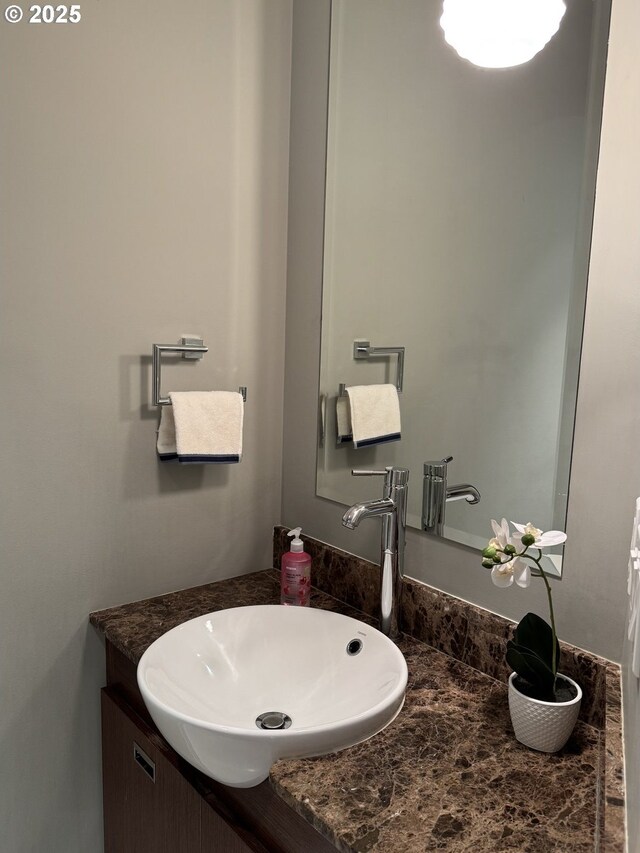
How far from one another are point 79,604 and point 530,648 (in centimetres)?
93

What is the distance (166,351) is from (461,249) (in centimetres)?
67

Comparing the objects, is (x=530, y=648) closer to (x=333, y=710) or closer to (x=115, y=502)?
(x=333, y=710)

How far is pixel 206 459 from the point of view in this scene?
148cm

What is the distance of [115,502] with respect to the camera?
146 cm

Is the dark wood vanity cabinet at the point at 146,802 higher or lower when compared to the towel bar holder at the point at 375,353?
lower

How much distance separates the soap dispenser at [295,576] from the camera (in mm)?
1476

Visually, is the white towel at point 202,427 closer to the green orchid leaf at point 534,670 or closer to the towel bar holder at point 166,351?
the towel bar holder at point 166,351

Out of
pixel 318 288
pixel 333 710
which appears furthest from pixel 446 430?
pixel 333 710

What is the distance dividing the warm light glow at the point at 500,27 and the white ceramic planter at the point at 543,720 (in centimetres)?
109

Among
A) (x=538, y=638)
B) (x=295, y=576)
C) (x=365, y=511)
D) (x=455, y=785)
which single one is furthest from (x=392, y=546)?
(x=455, y=785)

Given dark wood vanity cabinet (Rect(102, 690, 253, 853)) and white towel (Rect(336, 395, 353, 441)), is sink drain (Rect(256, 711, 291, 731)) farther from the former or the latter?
white towel (Rect(336, 395, 353, 441))

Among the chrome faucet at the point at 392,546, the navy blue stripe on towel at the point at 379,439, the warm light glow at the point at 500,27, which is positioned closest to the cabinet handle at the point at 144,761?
the chrome faucet at the point at 392,546

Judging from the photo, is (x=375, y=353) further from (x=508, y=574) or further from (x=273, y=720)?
(x=273, y=720)

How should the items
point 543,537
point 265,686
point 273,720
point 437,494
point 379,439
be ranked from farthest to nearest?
point 379,439
point 437,494
point 265,686
point 273,720
point 543,537
